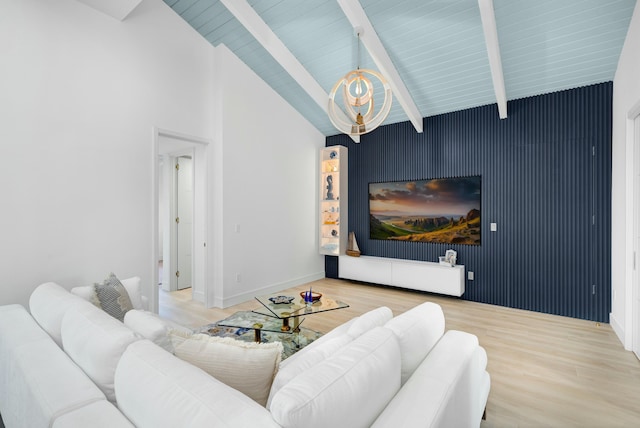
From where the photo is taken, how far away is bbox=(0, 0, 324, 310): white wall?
272 centimetres

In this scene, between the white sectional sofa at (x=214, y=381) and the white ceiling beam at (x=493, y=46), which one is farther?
the white ceiling beam at (x=493, y=46)

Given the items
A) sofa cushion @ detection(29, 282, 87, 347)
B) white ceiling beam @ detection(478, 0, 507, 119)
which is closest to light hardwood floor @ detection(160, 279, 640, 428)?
sofa cushion @ detection(29, 282, 87, 347)

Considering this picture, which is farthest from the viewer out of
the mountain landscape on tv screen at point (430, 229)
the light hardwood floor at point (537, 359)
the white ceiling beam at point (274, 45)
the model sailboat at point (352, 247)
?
Answer: the model sailboat at point (352, 247)

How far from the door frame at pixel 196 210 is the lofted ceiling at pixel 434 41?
4.74 ft

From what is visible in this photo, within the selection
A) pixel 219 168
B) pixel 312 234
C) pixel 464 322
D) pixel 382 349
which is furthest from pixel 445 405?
pixel 312 234

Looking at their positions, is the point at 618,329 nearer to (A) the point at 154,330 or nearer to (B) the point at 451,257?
(B) the point at 451,257

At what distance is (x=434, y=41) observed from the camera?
11.8 ft

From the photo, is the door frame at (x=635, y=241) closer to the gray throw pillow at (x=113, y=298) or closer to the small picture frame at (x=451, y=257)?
the small picture frame at (x=451, y=257)

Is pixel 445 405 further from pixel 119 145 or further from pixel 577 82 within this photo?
pixel 577 82

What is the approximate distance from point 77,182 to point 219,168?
1.61 meters

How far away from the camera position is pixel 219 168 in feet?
14.0

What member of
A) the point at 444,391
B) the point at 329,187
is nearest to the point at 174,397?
the point at 444,391

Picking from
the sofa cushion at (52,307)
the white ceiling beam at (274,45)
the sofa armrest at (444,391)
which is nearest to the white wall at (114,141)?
the white ceiling beam at (274,45)

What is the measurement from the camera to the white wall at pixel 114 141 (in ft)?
8.93
